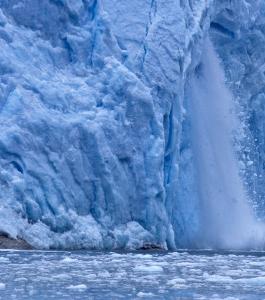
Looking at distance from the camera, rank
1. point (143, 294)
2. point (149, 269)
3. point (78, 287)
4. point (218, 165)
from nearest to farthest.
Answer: point (143, 294) → point (78, 287) → point (149, 269) → point (218, 165)

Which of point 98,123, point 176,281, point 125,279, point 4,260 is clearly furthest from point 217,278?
point 98,123

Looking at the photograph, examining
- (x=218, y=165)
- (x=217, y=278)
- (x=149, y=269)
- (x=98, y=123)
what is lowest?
(x=217, y=278)

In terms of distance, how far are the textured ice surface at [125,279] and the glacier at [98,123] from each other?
107 inches

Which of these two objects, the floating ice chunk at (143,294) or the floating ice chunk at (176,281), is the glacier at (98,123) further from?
the floating ice chunk at (143,294)

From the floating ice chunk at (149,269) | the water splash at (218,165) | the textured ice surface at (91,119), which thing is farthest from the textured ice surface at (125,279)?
the water splash at (218,165)

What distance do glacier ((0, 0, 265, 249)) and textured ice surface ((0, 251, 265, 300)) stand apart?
2.73 meters

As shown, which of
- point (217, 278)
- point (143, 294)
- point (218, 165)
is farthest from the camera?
point (218, 165)

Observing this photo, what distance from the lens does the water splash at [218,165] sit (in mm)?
18703

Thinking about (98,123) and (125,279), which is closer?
(125,279)

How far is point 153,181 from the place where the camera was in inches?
601

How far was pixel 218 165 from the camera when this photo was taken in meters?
19.4

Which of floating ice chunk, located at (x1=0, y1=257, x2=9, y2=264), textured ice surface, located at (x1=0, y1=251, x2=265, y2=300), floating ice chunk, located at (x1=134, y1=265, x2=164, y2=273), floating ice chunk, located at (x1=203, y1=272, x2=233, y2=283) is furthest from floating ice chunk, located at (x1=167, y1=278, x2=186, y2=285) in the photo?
floating ice chunk, located at (x1=0, y1=257, x2=9, y2=264)

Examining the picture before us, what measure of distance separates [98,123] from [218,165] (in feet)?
17.9

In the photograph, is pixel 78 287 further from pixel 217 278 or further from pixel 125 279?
pixel 217 278
